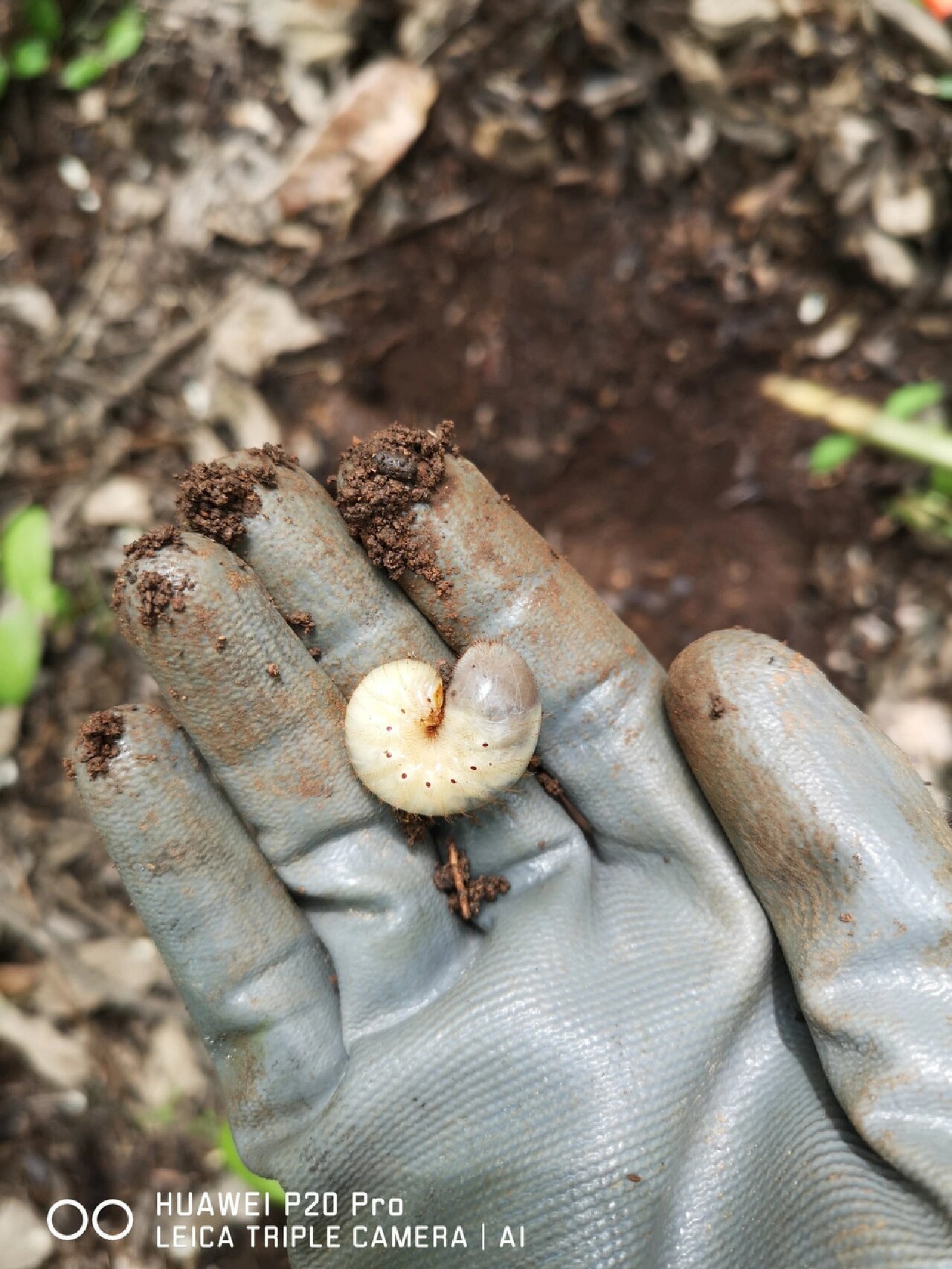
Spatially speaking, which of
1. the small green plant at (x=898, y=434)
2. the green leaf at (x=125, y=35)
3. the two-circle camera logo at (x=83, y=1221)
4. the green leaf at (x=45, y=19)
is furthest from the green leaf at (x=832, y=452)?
the two-circle camera logo at (x=83, y=1221)

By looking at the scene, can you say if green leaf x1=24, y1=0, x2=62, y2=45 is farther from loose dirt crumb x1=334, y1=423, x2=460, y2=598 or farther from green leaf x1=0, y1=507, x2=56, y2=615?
loose dirt crumb x1=334, y1=423, x2=460, y2=598

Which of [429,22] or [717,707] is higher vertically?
[429,22]

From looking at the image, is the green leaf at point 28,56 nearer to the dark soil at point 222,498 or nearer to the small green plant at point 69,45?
the small green plant at point 69,45

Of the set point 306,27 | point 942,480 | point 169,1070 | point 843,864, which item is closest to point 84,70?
point 306,27

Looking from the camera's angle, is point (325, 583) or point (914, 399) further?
point (914, 399)

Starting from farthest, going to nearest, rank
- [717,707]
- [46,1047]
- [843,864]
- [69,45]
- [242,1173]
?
[69,45] < [46,1047] < [242,1173] < [717,707] < [843,864]

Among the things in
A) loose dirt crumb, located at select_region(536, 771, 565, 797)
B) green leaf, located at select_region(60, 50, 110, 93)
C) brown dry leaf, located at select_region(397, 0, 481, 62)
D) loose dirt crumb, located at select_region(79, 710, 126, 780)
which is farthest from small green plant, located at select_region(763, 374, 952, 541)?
green leaf, located at select_region(60, 50, 110, 93)

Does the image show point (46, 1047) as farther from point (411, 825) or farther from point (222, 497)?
point (222, 497)

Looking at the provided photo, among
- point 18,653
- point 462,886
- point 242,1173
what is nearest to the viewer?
point 462,886

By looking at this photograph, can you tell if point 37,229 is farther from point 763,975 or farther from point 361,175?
point 763,975

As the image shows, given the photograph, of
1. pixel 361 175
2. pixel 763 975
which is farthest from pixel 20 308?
pixel 763 975
